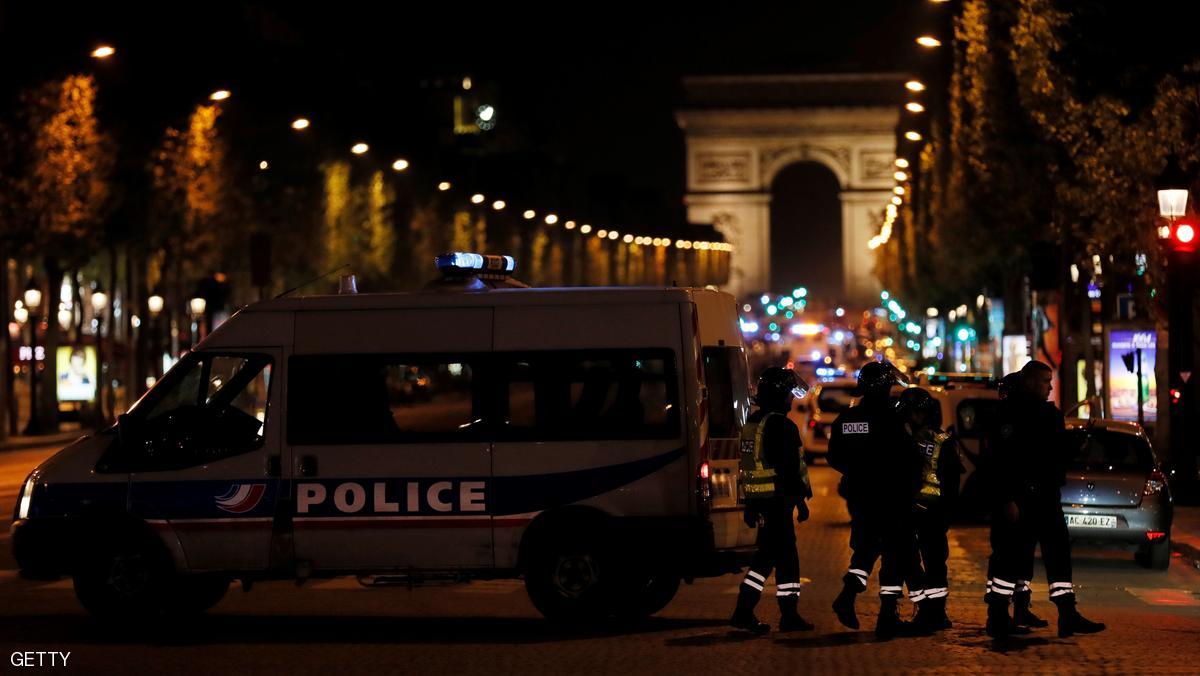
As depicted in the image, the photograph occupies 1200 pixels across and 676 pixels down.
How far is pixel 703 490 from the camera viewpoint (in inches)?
511

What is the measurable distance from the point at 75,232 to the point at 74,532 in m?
34.3

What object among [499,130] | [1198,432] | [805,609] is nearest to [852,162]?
[499,130]

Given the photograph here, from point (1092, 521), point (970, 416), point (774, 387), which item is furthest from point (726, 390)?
point (970, 416)

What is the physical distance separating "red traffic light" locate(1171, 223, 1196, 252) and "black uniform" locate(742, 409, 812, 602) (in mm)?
11899

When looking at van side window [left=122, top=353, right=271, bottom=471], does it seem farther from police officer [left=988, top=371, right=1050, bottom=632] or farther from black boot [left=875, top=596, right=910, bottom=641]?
police officer [left=988, top=371, right=1050, bottom=632]

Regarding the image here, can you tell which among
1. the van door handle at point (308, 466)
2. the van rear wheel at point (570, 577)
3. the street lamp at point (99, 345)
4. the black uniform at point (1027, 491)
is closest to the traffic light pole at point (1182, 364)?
the black uniform at point (1027, 491)

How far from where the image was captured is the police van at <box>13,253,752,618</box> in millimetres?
13055

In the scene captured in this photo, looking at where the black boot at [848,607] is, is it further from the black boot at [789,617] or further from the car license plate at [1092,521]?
the car license plate at [1092,521]

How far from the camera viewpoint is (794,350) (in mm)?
90688

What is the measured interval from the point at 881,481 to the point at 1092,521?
589 centimetres

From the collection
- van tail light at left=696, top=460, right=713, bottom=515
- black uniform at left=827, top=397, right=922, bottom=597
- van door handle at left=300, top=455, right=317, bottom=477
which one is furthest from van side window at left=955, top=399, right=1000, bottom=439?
van door handle at left=300, top=455, right=317, bottom=477

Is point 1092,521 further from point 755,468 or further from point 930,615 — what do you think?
point 755,468

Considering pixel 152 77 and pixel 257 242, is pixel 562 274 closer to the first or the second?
pixel 152 77

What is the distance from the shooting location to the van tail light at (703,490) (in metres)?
13.0
